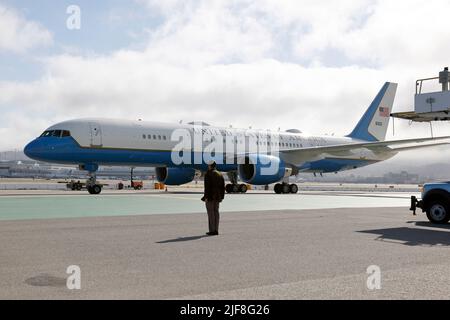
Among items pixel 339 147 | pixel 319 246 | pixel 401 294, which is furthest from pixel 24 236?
pixel 339 147

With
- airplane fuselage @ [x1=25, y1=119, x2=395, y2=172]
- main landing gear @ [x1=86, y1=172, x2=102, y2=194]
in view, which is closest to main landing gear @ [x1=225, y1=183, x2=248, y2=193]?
airplane fuselage @ [x1=25, y1=119, x2=395, y2=172]

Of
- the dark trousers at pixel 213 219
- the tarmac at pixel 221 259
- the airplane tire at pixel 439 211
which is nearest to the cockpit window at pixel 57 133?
the tarmac at pixel 221 259

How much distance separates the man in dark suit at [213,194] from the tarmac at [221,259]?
0.45 metres

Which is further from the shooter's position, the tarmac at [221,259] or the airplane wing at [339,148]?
the airplane wing at [339,148]

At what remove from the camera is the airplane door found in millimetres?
25922

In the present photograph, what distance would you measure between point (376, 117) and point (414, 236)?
3327 centimetres

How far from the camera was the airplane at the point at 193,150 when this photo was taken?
2566 cm

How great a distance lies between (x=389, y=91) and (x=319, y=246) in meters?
35.9

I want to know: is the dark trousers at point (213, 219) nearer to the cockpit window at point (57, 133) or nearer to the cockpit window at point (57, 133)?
the cockpit window at point (57, 133)

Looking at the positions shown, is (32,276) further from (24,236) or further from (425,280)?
(425,280)

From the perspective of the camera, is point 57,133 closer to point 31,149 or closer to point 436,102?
point 31,149
